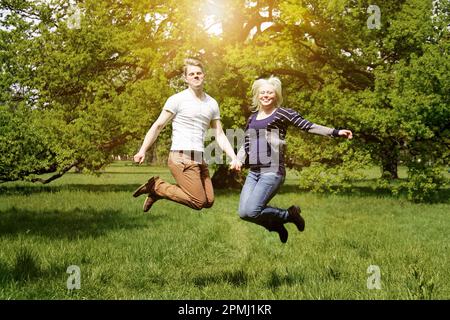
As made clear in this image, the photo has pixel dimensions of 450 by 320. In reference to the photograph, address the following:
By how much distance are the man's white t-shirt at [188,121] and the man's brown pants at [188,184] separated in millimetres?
141

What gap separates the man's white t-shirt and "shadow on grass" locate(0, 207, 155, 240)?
5.31 m

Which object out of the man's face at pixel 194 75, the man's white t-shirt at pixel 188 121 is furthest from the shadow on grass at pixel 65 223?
the man's face at pixel 194 75

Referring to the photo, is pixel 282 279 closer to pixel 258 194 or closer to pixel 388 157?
pixel 258 194

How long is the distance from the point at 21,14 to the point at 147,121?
315 inches

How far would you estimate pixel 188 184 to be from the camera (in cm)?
551

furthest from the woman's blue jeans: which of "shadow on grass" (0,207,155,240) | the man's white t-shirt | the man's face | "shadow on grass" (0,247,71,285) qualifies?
"shadow on grass" (0,207,155,240)

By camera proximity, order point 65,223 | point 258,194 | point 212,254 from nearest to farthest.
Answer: point 258,194, point 212,254, point 65,223

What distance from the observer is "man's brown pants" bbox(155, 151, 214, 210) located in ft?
18.1

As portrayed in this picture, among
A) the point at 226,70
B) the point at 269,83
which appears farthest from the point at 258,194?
the point at 226,70

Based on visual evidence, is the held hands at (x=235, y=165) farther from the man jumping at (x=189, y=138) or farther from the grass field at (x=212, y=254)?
the grass field at (x=212, y=254)

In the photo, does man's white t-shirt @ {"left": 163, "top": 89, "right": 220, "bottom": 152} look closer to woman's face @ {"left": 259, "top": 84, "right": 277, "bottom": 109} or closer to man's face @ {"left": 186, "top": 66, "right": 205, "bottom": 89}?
man's face @ {"left": 186, "top": 66, "right": 205, "bottom": 89}

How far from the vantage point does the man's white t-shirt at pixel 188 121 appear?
5484 millimetres

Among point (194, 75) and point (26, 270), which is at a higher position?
point (194, 75)

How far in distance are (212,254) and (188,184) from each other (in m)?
3.71
